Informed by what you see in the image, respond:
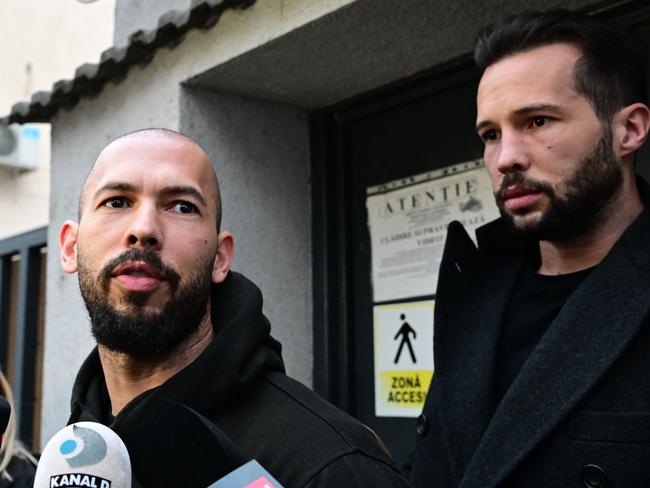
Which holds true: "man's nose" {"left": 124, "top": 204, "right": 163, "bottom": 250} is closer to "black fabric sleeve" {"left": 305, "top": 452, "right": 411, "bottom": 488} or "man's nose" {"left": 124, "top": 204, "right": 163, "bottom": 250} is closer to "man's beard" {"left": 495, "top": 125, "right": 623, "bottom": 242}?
"black fabric sleeve" {"left": 305, "top": 452, "right": 411, "bottom": 488}

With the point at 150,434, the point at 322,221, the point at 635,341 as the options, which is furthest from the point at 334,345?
the point at 150,434

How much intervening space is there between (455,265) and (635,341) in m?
0.69

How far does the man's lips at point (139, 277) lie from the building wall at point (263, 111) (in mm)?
1517

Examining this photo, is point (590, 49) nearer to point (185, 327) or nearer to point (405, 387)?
point (185, 327)

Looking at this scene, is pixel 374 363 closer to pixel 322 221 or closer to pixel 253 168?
pixel 322 221

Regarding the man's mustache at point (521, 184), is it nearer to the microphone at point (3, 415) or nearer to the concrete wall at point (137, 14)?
the microphone at point (3, 415)

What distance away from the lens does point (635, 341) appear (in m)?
1.97

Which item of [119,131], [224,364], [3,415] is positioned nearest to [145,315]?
[224,364]

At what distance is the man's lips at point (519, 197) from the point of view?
6.84ft

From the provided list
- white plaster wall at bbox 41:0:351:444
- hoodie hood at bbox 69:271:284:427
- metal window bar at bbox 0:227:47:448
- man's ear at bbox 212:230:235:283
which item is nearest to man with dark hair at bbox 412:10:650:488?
hoodie hood at bbox 69:271:284:427

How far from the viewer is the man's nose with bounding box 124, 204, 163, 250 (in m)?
1.99

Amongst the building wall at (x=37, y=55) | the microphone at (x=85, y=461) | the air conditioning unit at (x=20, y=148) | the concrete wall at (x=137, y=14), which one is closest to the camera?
the microphone at (x=85, y=461)

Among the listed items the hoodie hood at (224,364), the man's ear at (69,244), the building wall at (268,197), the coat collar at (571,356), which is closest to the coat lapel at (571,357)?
the coat collar at (571,356)

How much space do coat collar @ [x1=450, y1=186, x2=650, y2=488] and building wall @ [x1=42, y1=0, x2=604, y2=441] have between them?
139 centimetres
